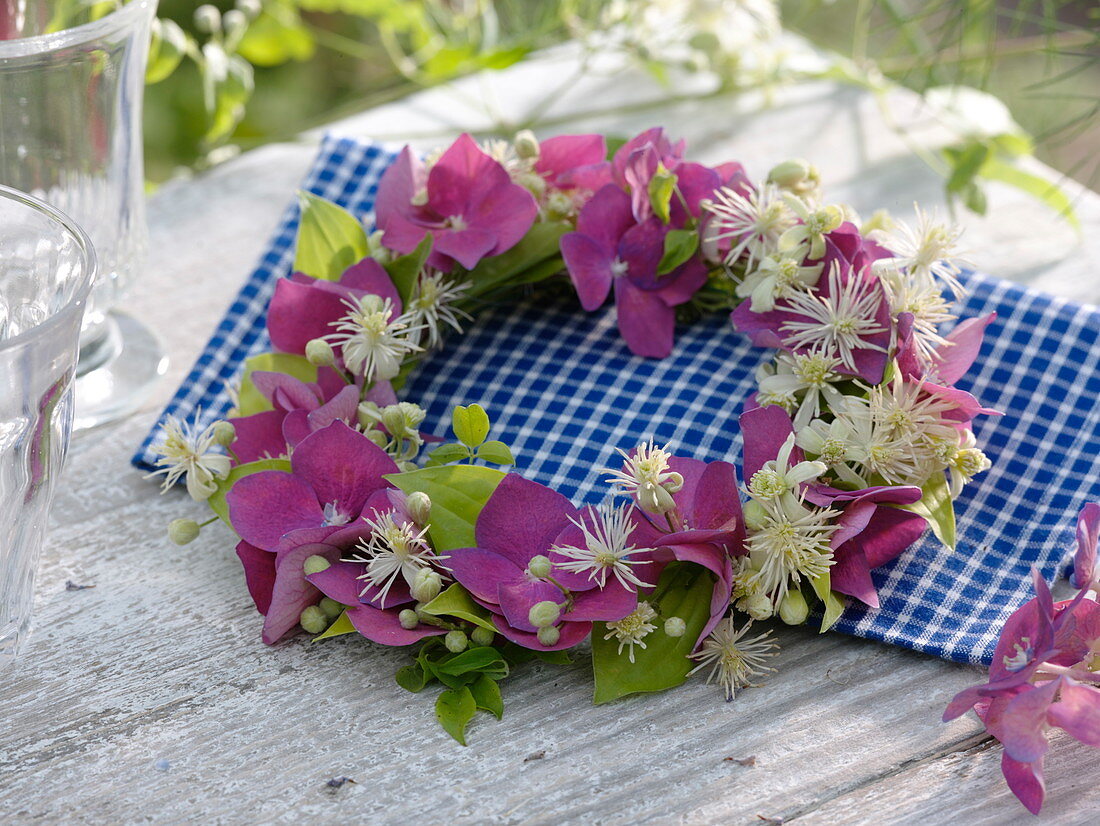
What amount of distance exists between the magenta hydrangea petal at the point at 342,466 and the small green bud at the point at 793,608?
0.13 meters

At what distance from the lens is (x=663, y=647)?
1.15 ft

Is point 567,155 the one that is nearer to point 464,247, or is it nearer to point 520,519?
point 464,247

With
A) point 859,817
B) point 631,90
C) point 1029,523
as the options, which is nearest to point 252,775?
point 859,817

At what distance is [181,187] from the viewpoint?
2.16 feet

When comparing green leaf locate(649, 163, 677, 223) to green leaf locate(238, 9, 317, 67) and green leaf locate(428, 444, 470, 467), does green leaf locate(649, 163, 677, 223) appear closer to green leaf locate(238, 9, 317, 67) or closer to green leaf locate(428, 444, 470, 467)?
green leaf locate(428, 444, 470, 467)

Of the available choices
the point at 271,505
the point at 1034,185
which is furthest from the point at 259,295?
the point at 1034,185

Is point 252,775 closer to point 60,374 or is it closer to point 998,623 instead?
point 60,374

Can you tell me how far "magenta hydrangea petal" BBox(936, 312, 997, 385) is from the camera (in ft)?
1.27

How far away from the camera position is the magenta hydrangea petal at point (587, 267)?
1.45ft

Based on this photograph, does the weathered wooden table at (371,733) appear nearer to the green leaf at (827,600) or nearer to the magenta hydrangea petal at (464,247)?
the green leaf at (827,600)

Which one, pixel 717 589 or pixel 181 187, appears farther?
pixel 181 187

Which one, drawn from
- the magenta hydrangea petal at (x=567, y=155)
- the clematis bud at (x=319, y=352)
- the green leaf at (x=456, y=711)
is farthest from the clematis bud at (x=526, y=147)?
the green leaf at (x=456, y=711)

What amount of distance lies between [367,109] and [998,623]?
539 millimetres

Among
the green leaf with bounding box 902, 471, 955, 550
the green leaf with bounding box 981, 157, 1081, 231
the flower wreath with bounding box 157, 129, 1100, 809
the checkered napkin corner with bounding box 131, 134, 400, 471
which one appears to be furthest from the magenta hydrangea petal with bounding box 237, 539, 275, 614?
the green leaf with bounding box 981, 157, 1081, 231
